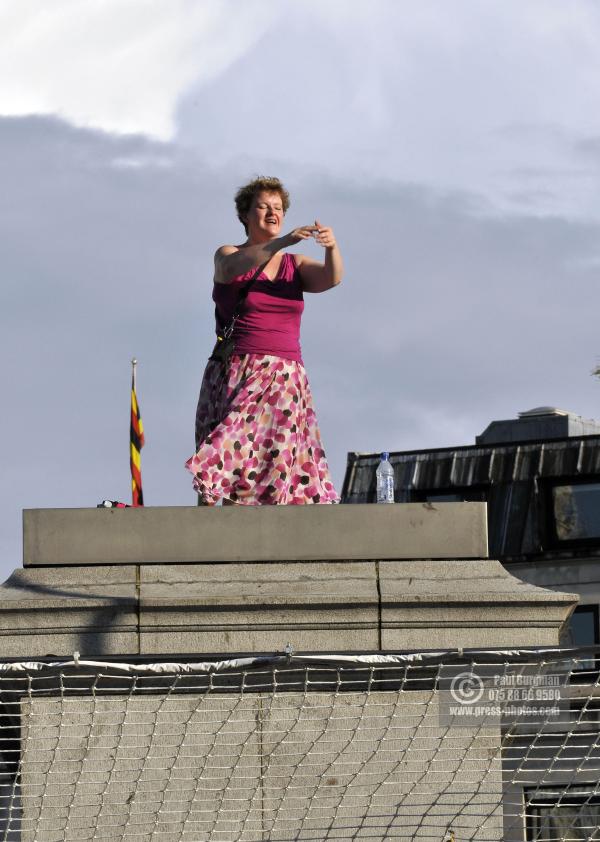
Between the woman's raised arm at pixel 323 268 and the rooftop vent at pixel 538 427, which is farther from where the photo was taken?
the rooftop vent at pixel 538 427

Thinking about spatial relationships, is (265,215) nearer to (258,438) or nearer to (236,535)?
(258,438)

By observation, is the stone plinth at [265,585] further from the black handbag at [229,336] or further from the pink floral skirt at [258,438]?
the black handbag at [229,336]

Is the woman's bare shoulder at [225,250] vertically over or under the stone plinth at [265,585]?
over

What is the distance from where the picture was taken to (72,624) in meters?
11.0

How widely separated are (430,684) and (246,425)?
203 centimetres

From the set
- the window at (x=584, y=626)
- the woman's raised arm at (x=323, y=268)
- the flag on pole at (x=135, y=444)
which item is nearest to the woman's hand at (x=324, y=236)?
the woman's raised arm at (x=323, y=268)

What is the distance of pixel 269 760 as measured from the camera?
10.5m

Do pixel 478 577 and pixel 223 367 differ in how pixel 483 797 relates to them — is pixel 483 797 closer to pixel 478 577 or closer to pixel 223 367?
pixel 478 577

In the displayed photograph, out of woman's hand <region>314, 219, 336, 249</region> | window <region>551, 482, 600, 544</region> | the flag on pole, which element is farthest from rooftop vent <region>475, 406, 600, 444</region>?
woman's hand <region>314, 219, 336, 249</region>

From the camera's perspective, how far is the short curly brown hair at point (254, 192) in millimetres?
12375

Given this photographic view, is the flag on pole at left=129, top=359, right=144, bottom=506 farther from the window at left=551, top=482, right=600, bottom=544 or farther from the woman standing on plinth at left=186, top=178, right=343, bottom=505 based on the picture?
the window at left=551, top=482, right=600, bottom=544

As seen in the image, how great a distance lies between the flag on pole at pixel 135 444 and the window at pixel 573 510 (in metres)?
25.8

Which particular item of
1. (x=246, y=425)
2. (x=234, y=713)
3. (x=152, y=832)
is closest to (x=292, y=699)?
(x=234, y=713)

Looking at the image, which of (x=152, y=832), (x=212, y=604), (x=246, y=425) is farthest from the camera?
(x=246, y=425)
